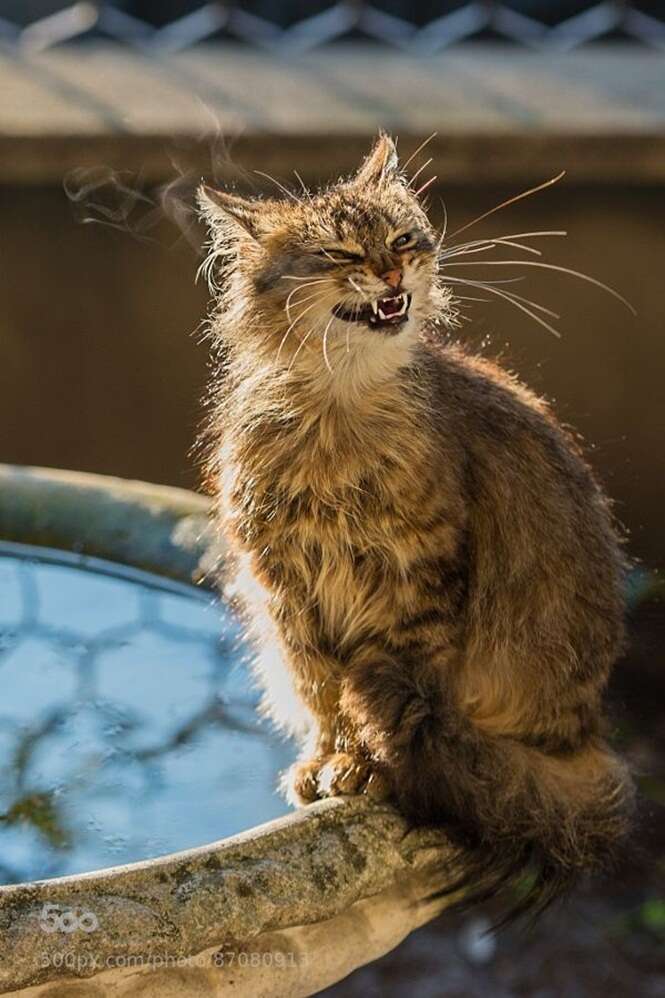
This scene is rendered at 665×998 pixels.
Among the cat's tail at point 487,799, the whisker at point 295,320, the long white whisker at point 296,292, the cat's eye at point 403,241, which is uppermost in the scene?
the cat's eye at point 403,241

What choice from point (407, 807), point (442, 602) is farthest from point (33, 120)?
point (407, 807)

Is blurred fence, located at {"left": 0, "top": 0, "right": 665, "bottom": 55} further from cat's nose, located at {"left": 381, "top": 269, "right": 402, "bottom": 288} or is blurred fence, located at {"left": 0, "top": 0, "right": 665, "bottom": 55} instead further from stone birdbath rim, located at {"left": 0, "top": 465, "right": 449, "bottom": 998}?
stone birdbath rim, located at {"left": 0, "top": 465, "right": 449, "bottom": 998}

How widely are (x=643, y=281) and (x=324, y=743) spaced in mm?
2012

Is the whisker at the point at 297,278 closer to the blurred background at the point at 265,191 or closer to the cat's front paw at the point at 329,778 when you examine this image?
the cat's front paw at the point at 329,778

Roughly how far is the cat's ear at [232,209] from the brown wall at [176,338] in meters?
1.71

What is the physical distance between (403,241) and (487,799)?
699mm

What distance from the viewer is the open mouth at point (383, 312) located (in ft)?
6.44

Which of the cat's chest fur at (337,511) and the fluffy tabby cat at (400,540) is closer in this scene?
the fluffy tabby cat at (400,540)

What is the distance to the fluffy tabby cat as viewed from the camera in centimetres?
201

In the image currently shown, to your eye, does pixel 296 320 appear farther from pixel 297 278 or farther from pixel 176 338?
pixel 176 338

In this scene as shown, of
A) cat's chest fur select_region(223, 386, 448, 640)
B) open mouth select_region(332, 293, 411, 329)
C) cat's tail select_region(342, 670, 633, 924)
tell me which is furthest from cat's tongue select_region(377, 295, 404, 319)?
cat's tail select_region(342, 670, 633, 924)

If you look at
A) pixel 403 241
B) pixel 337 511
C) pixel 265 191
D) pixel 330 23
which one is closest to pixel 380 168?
pixel 403 241

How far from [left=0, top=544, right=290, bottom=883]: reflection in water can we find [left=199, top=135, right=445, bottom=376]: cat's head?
50 cm

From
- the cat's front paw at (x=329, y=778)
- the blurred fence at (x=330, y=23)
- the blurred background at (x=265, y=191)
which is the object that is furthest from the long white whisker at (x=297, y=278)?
the blurred fence at (x=330, y=23)
